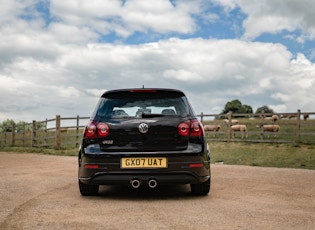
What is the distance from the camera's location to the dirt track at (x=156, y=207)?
396 centimetres

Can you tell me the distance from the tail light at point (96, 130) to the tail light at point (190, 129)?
3.07ft

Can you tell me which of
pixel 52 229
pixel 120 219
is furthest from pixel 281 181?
pixel 52 229

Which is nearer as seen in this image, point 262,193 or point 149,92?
point 149,92

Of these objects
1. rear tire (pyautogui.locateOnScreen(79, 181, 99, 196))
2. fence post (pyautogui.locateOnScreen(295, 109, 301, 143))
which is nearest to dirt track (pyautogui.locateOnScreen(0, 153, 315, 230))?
rear tire (pyautogui.locateOnScreen(79, 181, 99, 196))

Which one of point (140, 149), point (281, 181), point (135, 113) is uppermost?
point (135, 113)

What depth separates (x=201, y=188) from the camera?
18.7ft

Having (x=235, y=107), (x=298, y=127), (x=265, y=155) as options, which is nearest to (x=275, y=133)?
(x=298, y=127)

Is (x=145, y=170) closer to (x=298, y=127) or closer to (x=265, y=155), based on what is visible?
(x=265, y=155)

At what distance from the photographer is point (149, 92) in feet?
18.5

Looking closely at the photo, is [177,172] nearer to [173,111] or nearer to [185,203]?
[185,203]

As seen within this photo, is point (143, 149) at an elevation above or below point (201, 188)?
above

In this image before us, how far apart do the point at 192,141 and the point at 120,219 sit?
1.60m

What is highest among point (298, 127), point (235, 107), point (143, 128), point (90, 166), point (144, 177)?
point (235, 107)

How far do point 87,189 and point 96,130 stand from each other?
906 mm
